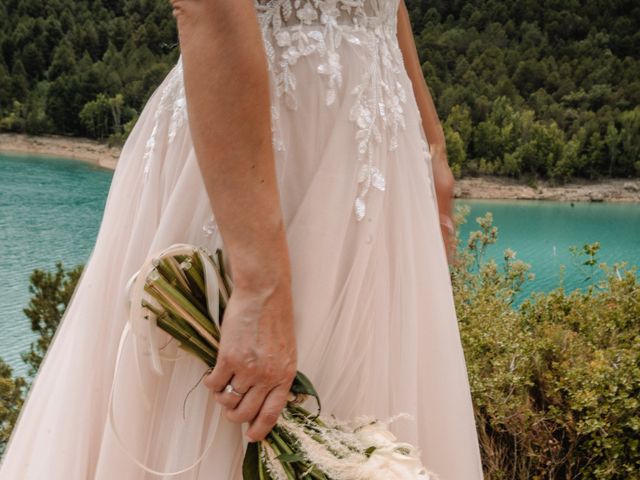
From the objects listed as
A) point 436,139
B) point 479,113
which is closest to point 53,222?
point 479,113

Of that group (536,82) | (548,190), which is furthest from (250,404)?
(536,82)

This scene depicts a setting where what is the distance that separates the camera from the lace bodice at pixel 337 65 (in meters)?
0.70

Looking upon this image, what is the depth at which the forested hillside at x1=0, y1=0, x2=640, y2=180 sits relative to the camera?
2166 centimetres

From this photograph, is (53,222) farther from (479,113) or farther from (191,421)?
(191,421)

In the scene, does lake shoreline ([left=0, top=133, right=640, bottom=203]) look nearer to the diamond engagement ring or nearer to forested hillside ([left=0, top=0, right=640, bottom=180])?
forested hillside ([left=0, top=0, right=640, bottom=180])

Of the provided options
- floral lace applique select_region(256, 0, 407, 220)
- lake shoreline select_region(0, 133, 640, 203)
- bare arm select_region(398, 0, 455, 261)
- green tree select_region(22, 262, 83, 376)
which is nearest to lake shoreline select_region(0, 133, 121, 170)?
lake shoreline select_region(0, 133, 640, 203)

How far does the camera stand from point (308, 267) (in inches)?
27.7

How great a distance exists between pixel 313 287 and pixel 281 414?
14 centimetres

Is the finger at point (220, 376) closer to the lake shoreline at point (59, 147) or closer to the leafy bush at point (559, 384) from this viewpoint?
the leafy bush at point (559, 384)

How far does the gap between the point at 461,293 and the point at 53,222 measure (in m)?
18.6

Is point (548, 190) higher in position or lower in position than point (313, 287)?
lower

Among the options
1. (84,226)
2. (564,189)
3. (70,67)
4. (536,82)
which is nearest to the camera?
(84,226)

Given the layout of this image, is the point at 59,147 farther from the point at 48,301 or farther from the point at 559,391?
the point at 559,391

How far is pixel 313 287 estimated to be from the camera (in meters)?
0.71
